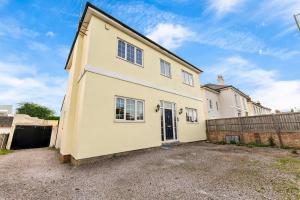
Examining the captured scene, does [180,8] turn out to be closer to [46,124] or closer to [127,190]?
[127,190]

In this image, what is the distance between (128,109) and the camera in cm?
679

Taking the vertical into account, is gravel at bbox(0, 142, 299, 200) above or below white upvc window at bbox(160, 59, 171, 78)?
below

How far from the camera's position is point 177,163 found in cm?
488

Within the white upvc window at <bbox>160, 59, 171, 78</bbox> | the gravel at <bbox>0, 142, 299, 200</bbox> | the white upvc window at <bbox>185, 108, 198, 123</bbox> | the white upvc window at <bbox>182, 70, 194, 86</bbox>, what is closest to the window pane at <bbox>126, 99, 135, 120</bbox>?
the gravel at <bbox>0, 142, 299, 200</bbox>

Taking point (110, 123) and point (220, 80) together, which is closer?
point (110, 123)

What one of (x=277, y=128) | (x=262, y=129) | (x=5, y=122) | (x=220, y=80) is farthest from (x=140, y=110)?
(x=5, y=122)

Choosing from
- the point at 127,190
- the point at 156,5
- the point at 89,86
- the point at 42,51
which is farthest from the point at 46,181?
the point at 42,51

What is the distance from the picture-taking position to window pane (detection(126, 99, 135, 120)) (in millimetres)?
6714

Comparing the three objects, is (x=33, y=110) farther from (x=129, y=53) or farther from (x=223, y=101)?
(x=223, y=101)

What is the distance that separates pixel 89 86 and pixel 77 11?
532cm

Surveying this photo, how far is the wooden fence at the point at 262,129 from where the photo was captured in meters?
7.68

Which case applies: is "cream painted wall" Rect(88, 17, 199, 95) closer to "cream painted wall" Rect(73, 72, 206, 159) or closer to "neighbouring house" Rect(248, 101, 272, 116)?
"cream painted wall" Rect(73, 72, 206, 159)

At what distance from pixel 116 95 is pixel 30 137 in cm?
1126

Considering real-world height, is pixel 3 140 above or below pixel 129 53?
below
